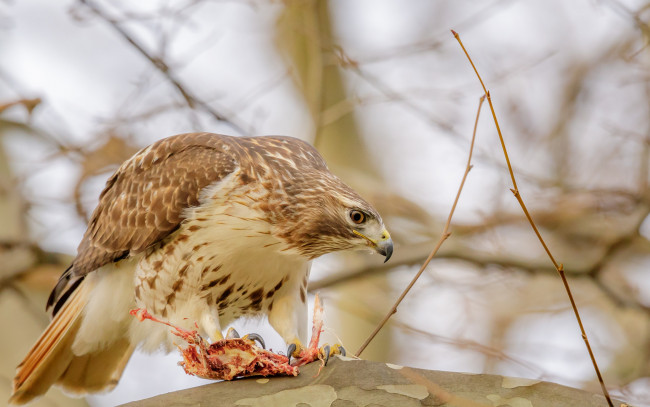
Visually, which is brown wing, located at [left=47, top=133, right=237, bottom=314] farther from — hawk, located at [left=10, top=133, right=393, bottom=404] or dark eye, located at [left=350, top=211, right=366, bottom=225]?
dark eye, located at [left=350, top=211, right=366, bottom=225]

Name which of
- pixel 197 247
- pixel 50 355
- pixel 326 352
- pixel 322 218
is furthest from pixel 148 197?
pixel 326 352

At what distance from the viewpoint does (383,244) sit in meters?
3.88

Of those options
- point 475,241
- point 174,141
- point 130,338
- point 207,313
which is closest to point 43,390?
point 130,338

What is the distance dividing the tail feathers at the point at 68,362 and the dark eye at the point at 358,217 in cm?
161

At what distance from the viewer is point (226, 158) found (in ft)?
13.5

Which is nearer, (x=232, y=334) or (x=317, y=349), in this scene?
(x=317, y=349)

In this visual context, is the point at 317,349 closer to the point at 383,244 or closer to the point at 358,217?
the point at 383,244

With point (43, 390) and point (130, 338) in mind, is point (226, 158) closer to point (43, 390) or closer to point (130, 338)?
point (130, 338)

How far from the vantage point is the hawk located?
4008mm

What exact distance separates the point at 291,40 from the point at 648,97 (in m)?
3.71

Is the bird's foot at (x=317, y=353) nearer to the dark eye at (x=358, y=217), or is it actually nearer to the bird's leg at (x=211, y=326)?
the bird's leg at (x=211, y=326)

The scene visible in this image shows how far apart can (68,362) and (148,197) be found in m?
1.10

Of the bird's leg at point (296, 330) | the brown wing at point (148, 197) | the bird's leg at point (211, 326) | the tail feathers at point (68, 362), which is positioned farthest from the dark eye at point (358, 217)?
the tail feathers at point (68, 362)

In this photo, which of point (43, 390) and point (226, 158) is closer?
point (226, 158)
